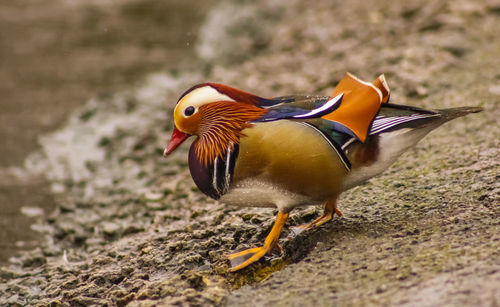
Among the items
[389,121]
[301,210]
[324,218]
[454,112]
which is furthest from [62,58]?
[454,112]

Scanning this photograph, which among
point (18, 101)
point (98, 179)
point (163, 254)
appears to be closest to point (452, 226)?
point (163, 254)

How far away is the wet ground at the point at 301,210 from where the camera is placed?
95.0 inches

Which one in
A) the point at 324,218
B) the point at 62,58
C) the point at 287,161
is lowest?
the point at 324,218

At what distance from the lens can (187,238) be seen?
318cm

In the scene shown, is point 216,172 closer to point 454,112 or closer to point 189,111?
point 189,111

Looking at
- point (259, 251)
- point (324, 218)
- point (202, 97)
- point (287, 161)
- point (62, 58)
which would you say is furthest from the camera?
point (62, 58)

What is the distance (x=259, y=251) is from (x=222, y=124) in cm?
58

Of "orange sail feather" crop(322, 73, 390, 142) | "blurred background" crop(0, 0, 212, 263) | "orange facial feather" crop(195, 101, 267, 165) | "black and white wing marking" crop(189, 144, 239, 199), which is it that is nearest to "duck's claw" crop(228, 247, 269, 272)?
"black and white wing marking" crop(189, 144, 239, 199)

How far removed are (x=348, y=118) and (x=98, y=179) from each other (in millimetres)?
2831

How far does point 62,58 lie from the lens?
23.5 feet

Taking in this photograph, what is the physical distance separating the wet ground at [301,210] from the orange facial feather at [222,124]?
0.54 metres

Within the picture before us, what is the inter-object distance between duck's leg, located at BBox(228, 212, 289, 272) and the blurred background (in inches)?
85.7

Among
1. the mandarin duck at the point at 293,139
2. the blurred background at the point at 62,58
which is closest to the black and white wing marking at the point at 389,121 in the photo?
the mandarin duck at the point at 293,139

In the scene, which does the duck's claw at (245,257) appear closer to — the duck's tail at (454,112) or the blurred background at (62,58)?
the duck's tail at (454,112)
